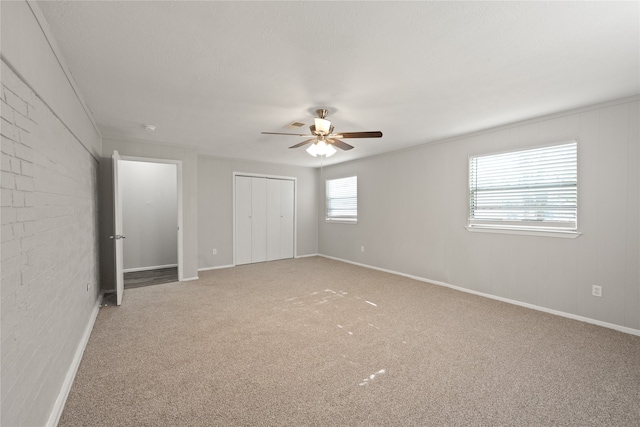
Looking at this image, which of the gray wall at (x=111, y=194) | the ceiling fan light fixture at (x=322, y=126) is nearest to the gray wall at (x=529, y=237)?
the ceiling fan light fixture at (x=322, y=126)

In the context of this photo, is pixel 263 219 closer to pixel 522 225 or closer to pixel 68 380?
pixel 68 380

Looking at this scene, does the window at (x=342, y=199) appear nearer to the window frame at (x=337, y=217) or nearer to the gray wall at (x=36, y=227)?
the window frame at (x=337, y=217)

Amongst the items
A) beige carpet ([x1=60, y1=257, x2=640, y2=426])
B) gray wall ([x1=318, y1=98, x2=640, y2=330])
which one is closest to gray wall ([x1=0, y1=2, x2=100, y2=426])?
beige carpet ([x1=60, y1=257, x2=640, y2=426])

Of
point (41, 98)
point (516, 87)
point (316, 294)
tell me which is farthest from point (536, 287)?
point (41, 98)

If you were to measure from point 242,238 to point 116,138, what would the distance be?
2.88 meters

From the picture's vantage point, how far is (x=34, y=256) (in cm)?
151

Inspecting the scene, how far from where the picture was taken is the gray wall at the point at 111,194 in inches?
163

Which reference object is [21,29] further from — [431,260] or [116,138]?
[431,260]

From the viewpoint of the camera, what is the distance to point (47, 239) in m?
1.72

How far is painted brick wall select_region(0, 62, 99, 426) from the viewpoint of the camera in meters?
1.21

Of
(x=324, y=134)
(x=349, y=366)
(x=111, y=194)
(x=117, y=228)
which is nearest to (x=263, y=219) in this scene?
(x=111, y=194)

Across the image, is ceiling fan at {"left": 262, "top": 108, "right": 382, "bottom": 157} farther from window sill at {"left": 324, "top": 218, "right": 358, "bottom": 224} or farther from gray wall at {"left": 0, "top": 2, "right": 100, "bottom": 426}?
window sill at {"left": 324, "top": 218, "right": 358, "bottom": 224}

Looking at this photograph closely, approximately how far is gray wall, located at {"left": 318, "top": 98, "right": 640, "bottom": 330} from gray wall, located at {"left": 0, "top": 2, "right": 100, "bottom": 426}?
4533 mm

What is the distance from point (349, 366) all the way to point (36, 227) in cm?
224
